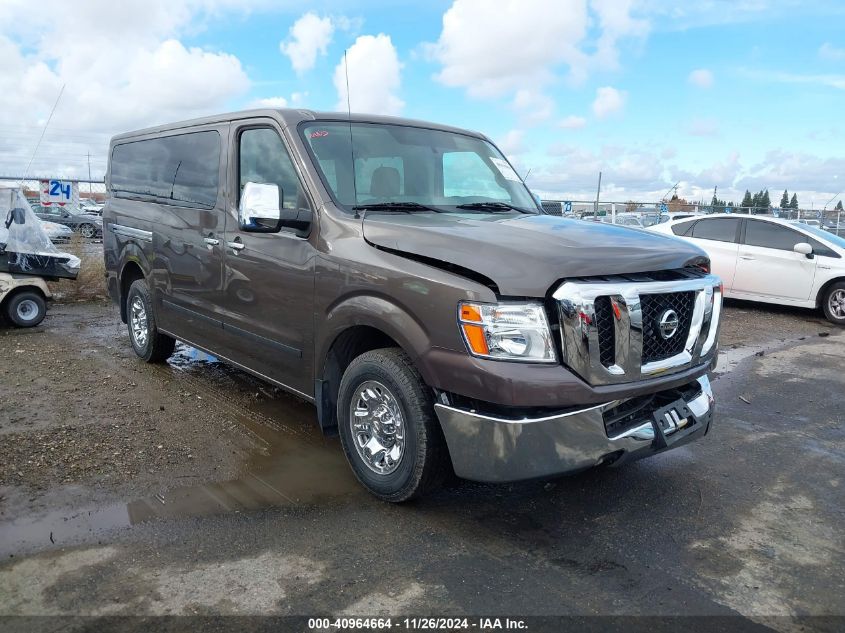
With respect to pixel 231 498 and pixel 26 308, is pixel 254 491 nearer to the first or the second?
pixel 231 498

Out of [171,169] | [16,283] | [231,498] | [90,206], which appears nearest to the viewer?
[231,498]

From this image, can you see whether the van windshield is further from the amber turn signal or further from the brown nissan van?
the amber turn signal

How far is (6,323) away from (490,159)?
6.70m

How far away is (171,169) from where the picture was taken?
18.8 feet

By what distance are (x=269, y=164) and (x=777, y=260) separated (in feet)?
29.7

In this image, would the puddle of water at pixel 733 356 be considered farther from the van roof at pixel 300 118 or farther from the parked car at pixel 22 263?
the parked car at pixel 22 263

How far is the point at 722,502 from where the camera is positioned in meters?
3.91

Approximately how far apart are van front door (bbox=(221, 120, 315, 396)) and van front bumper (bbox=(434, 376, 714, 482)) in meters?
1.29

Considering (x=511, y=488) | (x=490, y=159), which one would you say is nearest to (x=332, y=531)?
(x=511, y=488)

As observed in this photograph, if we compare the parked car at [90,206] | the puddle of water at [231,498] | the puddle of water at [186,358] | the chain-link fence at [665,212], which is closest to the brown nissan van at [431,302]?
the puddle of water at [231,498]

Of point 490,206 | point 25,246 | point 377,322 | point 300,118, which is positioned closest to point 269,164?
point 300,118

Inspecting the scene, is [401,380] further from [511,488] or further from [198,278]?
[198,278]

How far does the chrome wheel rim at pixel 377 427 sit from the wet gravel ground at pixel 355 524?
0.27 meters

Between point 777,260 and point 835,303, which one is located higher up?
point 777,260
